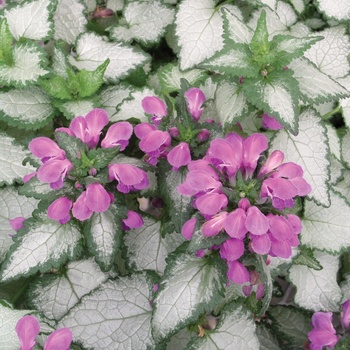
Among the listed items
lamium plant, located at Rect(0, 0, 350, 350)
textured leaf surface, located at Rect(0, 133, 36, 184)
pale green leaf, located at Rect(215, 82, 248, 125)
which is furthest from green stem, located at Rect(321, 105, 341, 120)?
textured leaf surface, located at Rect(0, 133, 36, 184)

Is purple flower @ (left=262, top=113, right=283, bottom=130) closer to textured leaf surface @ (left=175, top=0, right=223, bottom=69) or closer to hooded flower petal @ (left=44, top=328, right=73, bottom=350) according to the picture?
textured leaf surface @ (left=175, top=0, right=223, bottom=69)

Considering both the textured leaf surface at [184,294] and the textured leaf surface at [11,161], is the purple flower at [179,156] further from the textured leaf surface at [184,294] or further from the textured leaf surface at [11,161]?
the textured leaf surface at [11,161]

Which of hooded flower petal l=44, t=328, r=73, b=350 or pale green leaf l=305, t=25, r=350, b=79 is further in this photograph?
pale green leaf l=305, t=25, r=350, b=79

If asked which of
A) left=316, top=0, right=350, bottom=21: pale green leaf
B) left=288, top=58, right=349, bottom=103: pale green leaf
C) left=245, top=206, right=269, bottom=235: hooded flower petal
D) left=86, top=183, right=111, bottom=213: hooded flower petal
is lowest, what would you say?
left=86, top=183, right=111, bottom=213: hooded flower petal

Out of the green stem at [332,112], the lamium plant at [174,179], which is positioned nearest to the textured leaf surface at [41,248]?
the lamium plant at [174,179]

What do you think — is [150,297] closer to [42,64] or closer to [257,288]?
[257,288]

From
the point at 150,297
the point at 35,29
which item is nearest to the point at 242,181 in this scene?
Answer: the point at 150,297
